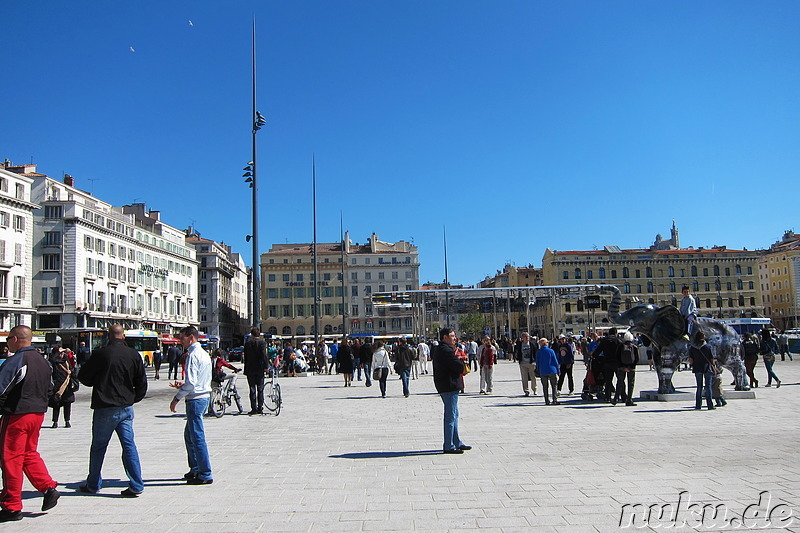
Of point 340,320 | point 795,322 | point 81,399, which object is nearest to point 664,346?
point 81,399

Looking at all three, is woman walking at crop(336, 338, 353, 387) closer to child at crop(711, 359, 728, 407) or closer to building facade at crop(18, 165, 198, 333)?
child at crop(711, 359, 728, 407)

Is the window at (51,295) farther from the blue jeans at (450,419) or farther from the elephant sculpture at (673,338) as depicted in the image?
the blue jeans at (450,419)

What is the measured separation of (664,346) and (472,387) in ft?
26.8

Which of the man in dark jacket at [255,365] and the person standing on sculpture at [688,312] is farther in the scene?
the person standing on sculpture at [688,312]

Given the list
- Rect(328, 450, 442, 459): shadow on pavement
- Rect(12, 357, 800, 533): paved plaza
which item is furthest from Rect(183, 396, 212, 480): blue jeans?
Rect(328, 450, 442, 459): shadow on pavement

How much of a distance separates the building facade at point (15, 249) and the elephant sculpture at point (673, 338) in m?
49.4

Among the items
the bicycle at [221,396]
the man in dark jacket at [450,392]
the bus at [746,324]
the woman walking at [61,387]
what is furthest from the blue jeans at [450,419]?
the bus at [746,324]

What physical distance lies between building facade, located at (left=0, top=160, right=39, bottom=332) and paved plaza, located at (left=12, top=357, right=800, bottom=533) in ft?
145

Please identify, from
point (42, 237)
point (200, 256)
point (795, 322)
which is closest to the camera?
point (42, 237)

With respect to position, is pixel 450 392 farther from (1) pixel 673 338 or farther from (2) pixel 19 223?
(2) pixel 19 223

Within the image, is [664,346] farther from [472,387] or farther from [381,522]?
[381,522]

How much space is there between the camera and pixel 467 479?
7.55 m

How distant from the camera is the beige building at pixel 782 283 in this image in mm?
106000

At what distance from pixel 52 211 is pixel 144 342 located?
20.3 metres
